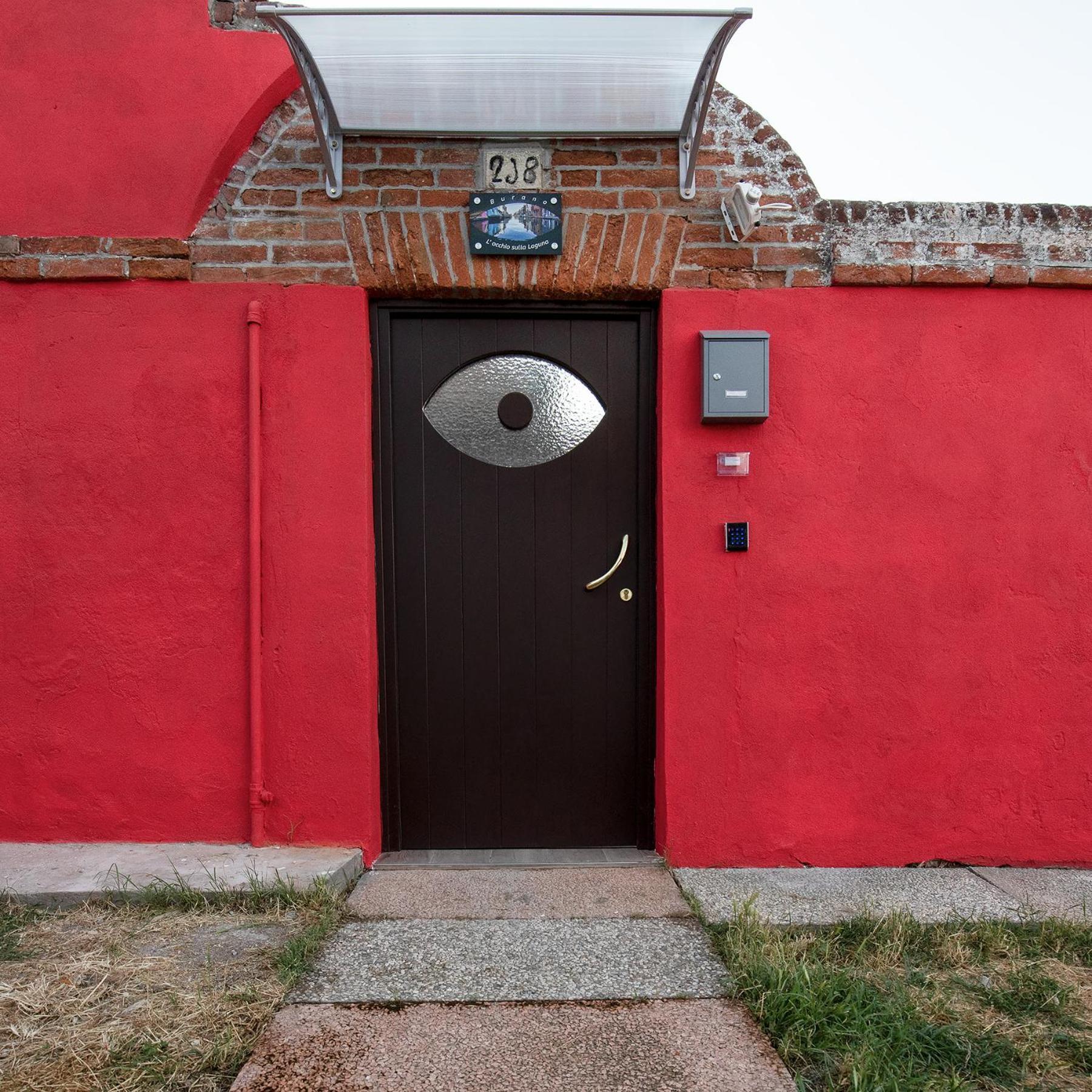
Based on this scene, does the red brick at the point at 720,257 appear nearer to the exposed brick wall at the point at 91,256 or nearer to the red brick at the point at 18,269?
the exposed brick wall at the point at 91,256

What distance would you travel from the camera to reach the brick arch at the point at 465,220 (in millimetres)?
3195

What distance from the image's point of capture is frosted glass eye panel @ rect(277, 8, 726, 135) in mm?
2723

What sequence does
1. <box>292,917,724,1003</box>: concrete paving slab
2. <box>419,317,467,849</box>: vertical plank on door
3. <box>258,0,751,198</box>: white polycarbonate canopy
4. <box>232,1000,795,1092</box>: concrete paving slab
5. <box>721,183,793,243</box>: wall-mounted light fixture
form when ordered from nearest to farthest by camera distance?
<box>232,1000,795,1092</box>: concrete paving slab < <box>292,917,724,1003</box>: concrete paving slab < <box>258,0,751,198</box>: white polycarbonate canopy < <box>721,183,793,243</box>: wall-mounted light fixture < <box>419,317,467,849</box>: vertical plank on door

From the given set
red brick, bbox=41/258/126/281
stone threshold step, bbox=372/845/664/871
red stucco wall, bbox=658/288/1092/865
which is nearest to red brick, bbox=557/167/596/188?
red stucco wall, bbox=658/288/1092/865

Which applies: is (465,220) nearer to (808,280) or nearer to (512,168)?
(512,168)

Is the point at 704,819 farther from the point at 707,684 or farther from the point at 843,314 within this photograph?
the point at 843,314

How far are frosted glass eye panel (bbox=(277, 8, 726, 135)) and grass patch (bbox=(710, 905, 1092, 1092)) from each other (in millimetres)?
2825

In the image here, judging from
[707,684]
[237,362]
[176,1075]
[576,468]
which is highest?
[237,362]

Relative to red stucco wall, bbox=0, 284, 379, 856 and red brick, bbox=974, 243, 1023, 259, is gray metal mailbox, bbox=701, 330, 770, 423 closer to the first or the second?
red brick, bbox=974, 243, 1023, 259

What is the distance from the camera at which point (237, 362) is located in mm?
3209

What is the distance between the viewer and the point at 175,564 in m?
3.20

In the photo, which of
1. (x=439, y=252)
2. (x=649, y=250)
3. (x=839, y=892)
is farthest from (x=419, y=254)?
(x=839, y=892)

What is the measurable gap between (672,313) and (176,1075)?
2825mm

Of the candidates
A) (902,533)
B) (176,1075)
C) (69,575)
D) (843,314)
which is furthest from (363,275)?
(176,1075)
